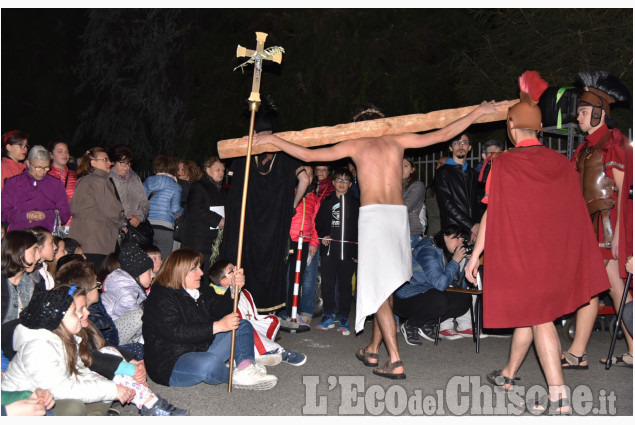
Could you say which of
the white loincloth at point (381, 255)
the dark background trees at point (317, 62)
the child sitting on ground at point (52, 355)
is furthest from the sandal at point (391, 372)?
the dark background trees at point (317, 62)

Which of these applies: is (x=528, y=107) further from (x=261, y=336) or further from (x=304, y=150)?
(x=261, y=336)

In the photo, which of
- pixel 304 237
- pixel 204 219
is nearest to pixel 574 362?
pixel 304 237

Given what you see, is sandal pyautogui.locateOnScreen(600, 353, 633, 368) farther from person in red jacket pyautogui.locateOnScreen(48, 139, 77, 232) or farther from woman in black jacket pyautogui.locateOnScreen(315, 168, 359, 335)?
person in red jacket pyautogui.locateOnScreen(48, 139, 77, 232)

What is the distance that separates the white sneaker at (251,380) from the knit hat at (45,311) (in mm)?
1594

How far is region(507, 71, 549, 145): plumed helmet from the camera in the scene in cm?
455

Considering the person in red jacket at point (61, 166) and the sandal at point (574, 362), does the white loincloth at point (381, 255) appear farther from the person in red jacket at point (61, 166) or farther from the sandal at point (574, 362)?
the person in red jacket at point (61, 166)

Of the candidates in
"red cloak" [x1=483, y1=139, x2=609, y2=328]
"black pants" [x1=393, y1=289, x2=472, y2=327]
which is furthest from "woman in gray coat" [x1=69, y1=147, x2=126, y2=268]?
"red cloak" [x1=483, y1=139, x2=609, y2=328]

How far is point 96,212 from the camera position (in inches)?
283

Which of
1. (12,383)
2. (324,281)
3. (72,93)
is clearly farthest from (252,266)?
(72,93)

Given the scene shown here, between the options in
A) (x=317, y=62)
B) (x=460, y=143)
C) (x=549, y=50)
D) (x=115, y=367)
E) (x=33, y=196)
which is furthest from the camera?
(x=317, y=62)

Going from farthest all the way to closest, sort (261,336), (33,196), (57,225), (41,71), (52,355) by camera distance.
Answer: (41,71)
(57,225)
(33,196)
(261,336)
(52,355)

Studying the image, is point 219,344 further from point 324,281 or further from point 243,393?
point 324,281

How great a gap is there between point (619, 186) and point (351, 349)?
2839 millimetres

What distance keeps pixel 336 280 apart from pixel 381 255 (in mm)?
2755
